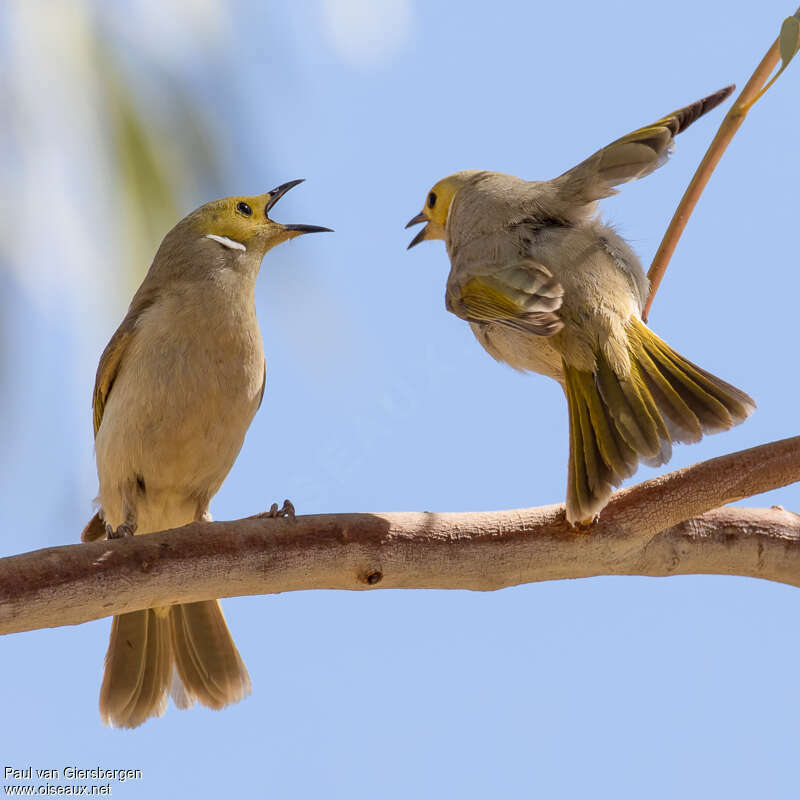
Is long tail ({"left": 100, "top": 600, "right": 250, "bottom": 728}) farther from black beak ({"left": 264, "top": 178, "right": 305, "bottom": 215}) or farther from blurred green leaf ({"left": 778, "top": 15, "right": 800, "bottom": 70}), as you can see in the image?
blurred green leaf ({"left": 778, "top": 15, "right": 800, "bottom": 70})

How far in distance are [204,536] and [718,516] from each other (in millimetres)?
1578

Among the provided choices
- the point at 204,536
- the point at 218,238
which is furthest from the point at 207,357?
the point at 204,536

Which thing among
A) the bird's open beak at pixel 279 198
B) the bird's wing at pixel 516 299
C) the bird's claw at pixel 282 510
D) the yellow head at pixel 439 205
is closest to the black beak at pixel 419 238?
the yellow head at pixel 439 205

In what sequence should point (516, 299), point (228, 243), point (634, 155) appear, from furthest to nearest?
1. point (228, 243)
2. point (634, 155)
3. point (516, 299)

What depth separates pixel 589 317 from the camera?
2969mm

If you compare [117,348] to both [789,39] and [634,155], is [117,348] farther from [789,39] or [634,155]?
[789,39]

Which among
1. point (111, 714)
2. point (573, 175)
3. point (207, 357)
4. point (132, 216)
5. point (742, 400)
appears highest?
point (573, 175)

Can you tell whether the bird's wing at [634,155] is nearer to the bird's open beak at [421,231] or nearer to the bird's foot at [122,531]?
the bird's open beak at [421,231]

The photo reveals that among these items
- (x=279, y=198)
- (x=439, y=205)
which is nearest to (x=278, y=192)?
(x=279, y=198)

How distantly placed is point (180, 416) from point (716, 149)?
186 centimetres

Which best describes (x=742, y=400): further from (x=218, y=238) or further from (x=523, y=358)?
(x=218, y=238)

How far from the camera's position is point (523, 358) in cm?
320

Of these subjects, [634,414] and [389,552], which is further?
[634,414]

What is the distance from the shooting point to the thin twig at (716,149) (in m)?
2.85
